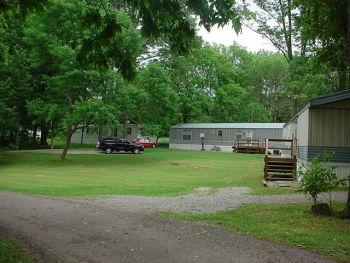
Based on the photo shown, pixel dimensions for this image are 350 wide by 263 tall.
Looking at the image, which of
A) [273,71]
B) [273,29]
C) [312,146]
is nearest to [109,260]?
[312,146]

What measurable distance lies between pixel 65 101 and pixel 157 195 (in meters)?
19.7

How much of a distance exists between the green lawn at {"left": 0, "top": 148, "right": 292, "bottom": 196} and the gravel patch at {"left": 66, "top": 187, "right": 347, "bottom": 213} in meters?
1.22

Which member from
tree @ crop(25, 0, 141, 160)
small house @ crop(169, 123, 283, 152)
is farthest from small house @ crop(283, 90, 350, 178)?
small house @ crop(169, 123, 283, 152)

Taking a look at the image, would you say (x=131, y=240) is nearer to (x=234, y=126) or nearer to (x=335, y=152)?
(x=335, y=152)

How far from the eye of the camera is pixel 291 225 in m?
8.63

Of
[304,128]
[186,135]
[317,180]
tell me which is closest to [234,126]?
[186,135]

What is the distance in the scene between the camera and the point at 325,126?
53.1 ft

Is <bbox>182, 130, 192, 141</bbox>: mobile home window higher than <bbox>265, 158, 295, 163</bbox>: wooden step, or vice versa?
<bbox>182, 130, 192, 141</bbox>: mobile home window

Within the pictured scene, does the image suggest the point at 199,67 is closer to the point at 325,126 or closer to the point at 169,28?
the point at 325,126

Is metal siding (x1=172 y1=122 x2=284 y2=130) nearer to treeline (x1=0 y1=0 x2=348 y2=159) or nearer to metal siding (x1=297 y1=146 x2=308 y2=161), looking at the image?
treeline (x1=0 y1=0 x2=348 y2=159)

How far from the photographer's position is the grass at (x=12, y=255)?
5472mm

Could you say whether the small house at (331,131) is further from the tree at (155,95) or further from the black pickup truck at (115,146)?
the black pickup truck at (115,146)

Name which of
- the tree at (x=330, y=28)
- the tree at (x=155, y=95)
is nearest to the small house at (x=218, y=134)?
the tree at (x=155, y=95)

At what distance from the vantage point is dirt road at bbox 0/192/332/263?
20.4ft
